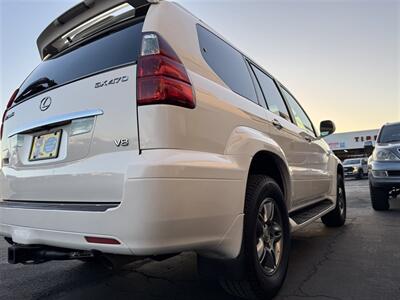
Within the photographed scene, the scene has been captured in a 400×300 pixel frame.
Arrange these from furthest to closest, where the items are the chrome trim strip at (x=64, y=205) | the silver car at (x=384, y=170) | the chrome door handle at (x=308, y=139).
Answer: the silver car at (x=384, y=170), the chrome door handle at (x=308, y=139), the chrome trim strip at (x=64, y=205)

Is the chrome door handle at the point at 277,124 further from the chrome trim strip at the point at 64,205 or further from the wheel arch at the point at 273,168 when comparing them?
the chrome trim strip at the point at 64,205

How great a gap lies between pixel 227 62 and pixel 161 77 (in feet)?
3.35

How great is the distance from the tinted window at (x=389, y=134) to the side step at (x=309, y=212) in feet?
10.9

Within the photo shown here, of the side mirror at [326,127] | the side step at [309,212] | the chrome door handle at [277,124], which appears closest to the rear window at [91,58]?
the chrome door handle at [277,124]

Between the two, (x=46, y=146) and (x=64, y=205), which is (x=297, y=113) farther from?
(x=64, y=205)

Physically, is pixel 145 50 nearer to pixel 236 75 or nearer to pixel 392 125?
pixel 236 75

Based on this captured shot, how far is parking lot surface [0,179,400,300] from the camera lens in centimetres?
286

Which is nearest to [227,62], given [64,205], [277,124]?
[277,124]

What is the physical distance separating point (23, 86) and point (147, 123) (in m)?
1.63

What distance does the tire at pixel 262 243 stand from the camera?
7.91ft

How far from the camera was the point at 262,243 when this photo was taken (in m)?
2.77

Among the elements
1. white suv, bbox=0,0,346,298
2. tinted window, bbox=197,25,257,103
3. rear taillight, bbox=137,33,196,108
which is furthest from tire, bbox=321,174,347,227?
rear taillight, bbox=137,33,196,108

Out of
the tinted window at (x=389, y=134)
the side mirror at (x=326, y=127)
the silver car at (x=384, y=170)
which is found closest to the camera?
the side mirror at (x=326, y=127)

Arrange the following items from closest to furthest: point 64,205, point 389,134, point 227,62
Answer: point 64,205 < point 227,62 < point 389,134
